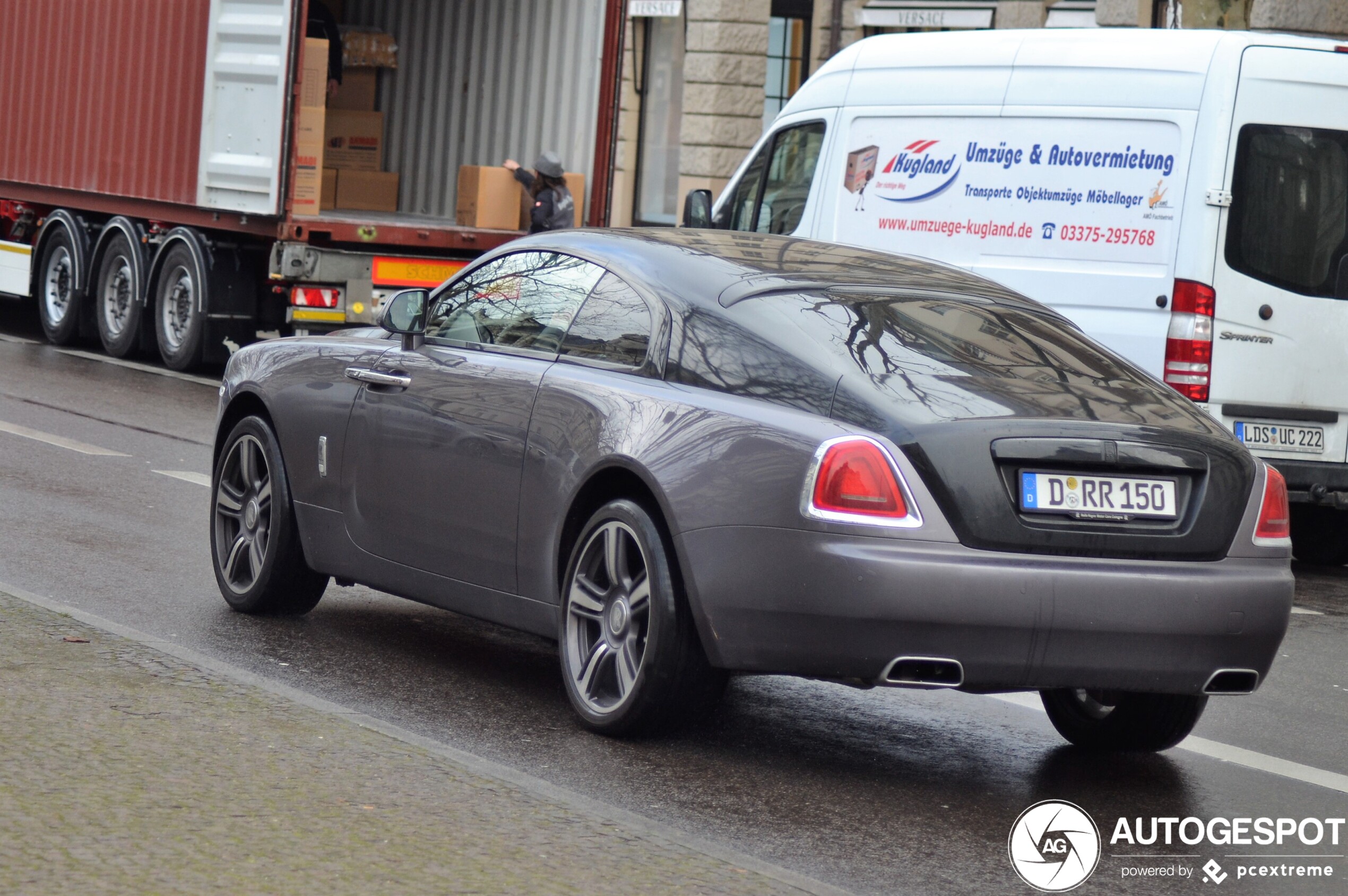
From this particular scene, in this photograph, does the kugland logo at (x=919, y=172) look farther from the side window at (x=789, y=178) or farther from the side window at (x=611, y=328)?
the side window at (x=611, y=328)

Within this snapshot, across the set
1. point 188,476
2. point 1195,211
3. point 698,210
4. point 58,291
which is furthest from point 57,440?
point 58,291

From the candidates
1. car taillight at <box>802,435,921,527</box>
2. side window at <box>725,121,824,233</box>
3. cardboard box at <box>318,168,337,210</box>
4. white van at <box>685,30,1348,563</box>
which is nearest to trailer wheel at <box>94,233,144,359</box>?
cardboard box at <box>318,168,337,210</box>

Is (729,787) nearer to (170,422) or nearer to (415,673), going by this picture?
(415,673)

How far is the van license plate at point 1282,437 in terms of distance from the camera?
10148 mm

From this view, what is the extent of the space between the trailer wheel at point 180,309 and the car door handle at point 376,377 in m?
10.2

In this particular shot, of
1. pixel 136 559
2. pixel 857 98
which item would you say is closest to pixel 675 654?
A: pixel 136 559

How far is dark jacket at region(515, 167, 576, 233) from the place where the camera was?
16062mm

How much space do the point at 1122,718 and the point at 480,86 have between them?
12.8 metres

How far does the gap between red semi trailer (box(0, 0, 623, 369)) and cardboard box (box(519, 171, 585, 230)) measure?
97mm

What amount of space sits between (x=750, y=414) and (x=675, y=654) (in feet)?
2.20

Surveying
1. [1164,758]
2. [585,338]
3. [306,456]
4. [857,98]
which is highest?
[857,98]

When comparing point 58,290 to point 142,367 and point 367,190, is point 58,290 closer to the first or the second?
point 142,367

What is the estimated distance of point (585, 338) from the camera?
621 centimetres

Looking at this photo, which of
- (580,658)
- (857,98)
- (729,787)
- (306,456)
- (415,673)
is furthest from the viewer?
(857,98)
